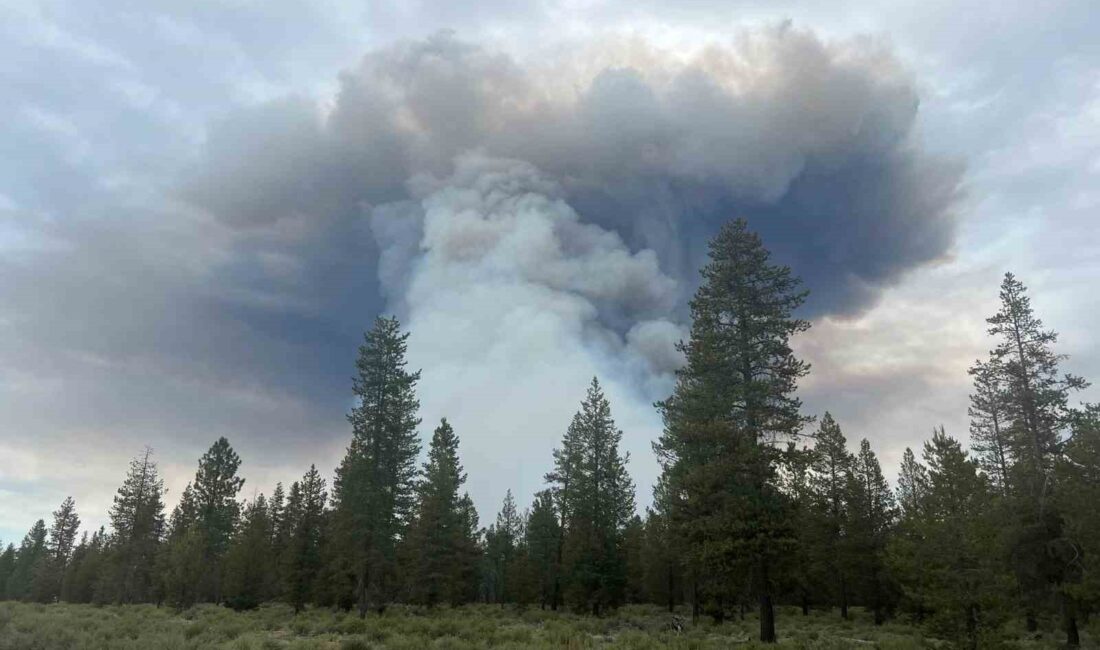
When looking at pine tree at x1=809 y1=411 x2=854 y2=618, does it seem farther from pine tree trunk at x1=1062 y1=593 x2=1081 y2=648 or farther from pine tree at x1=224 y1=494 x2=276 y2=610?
pine tree at x1=224 y1=494 x2=276 y2=610

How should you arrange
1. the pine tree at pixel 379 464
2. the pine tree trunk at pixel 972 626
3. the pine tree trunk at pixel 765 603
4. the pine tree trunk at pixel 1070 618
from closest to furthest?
the pine tree trunk at pixel 972 626 → the pine tree trunk at pixel 765 603 → the pine tree trunk at pixel 1070 618 → the pine tree at pixel 379 464

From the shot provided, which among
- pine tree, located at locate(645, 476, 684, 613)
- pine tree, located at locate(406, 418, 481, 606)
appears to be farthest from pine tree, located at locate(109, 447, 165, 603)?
pine tree, located at locate(645, 476, 684, 613)

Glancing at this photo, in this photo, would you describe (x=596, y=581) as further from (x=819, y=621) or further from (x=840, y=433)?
(x=840, y=433)

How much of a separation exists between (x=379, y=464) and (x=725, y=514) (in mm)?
23222

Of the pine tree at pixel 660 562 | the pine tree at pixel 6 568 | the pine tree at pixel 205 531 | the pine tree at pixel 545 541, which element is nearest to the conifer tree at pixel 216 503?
the pine tree at pixel 205 531

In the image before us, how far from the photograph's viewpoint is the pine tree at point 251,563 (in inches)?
2260

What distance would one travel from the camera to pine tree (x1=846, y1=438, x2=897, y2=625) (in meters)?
39.5

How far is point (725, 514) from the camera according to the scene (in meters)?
24.2

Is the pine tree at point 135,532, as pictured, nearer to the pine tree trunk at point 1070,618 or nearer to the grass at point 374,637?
the grass at point 374,637

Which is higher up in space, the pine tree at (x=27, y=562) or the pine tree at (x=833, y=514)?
the pine tree at (x=833, y=514)

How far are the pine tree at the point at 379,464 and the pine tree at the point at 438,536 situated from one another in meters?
2.25

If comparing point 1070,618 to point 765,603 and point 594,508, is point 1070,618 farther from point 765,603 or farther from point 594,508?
point 594,508

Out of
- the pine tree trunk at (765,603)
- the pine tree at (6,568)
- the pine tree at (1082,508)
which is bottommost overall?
the pine tree at (6,568)

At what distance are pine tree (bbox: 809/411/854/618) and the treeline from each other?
0.15 metres
